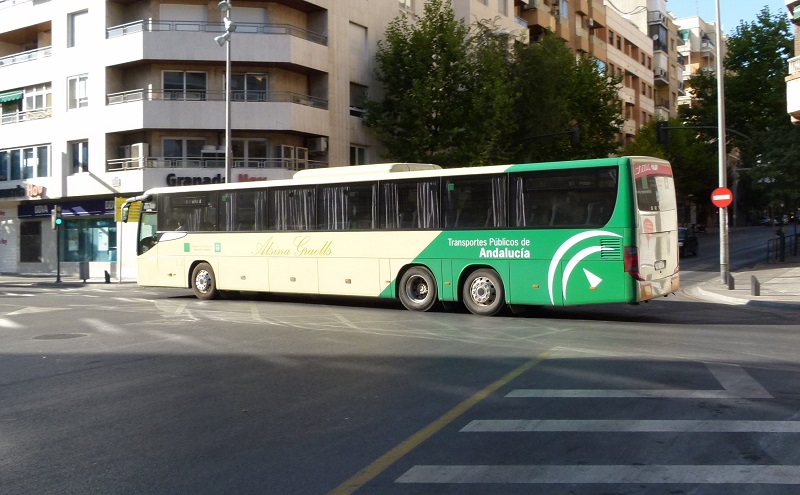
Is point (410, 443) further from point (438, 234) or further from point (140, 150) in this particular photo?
point (140, 150)

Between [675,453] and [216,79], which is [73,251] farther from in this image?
[675,453]

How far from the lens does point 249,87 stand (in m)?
33.2

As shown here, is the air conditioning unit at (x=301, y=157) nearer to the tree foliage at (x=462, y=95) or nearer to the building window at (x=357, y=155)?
the building window at (x=357, y=155)

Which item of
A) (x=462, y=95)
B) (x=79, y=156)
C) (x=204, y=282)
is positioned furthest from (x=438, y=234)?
(x=79, y=156)

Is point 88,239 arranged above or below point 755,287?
above

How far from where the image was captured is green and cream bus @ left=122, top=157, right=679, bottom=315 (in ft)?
47.9

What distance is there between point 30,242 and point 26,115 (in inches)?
251

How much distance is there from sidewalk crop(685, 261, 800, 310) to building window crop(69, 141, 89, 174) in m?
26.1

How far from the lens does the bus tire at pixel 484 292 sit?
16.0 metres

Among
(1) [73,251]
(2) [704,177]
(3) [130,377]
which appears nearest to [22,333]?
(3) [130,377]

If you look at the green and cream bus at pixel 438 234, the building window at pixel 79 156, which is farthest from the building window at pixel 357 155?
the green and cream bus at pixel 438 234

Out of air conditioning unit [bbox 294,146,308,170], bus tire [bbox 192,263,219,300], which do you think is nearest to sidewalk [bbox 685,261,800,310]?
bus tire [bbox 192,263,219,300]

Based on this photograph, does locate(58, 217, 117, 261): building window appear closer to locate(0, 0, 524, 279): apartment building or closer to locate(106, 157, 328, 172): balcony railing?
locate(0, 0, 524, 279): apartment building

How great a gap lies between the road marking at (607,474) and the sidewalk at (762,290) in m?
13.8
